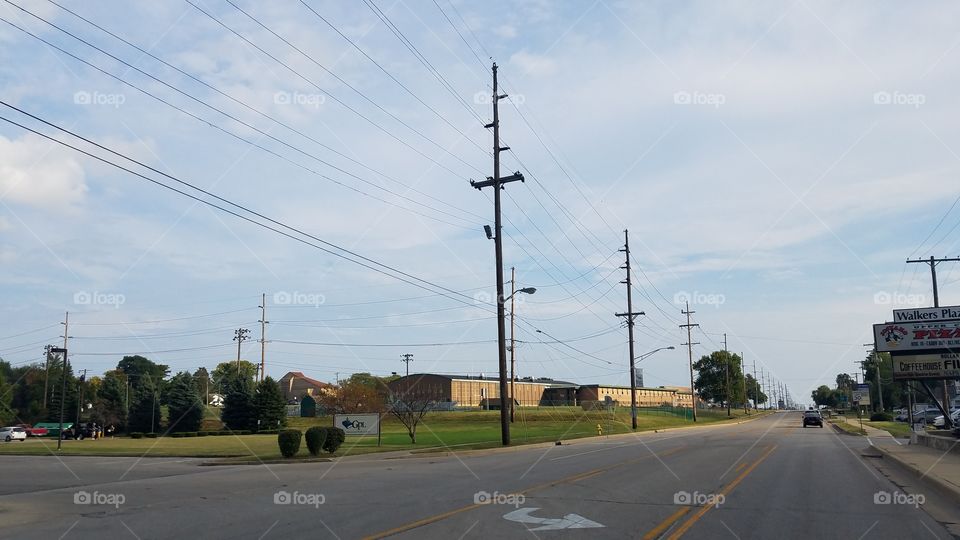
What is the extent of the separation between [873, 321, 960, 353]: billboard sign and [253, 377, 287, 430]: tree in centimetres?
5439

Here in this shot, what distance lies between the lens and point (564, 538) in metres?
9.55

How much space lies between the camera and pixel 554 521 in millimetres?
10914

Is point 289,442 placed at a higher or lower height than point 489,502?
lower

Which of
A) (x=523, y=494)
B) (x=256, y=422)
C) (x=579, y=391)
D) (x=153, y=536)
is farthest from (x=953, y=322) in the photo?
(x=579, y=391)

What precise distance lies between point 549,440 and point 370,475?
20.4m

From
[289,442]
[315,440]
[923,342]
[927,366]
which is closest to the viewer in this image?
[289,442]

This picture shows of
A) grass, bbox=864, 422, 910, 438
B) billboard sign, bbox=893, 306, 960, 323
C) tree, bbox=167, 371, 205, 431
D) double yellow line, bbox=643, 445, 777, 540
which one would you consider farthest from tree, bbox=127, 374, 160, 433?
double yellow line, bbox=643, 445, 777, 540

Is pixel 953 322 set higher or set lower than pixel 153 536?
higher

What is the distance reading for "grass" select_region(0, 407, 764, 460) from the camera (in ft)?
114

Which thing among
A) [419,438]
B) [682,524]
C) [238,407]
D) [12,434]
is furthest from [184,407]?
[682,524]

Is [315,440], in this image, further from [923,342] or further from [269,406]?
[269,406]

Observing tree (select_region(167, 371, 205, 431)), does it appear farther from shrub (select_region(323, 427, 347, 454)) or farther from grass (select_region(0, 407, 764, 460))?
shrub (select_region(323, 427, 347, 454))

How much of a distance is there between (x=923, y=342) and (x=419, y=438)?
27619 mm

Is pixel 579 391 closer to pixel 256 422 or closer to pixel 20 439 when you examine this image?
pixel 256 422
